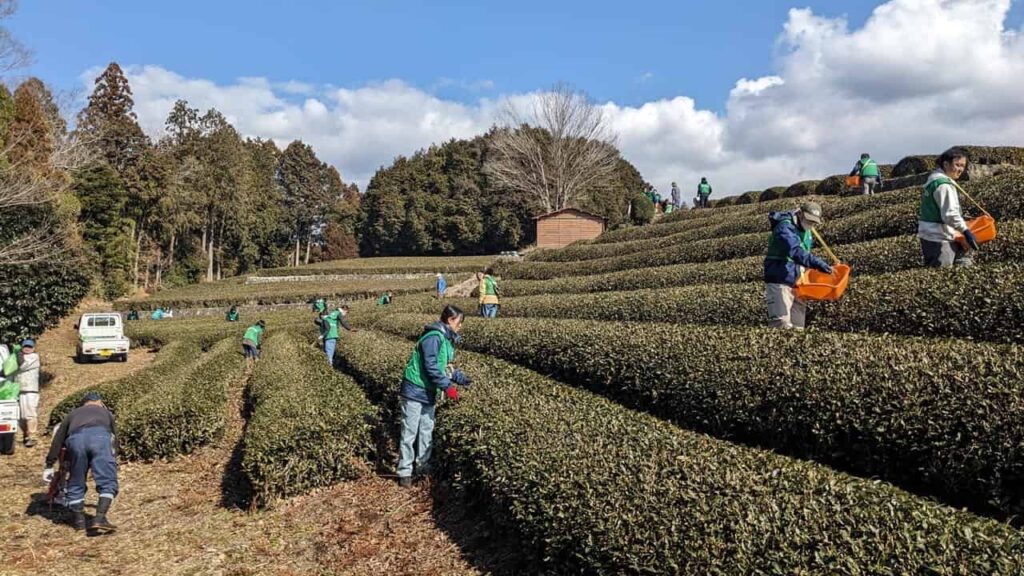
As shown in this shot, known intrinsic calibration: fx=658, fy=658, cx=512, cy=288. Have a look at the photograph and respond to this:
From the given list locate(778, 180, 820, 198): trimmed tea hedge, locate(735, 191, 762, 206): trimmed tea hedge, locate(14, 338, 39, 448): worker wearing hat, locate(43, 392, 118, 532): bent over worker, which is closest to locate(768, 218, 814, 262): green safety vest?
locate(43, 392, 118, 532): bent over worker

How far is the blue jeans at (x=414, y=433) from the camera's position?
25.4 feet

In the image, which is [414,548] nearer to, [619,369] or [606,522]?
[606,522]

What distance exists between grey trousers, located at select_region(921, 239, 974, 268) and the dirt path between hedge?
7.28 metres

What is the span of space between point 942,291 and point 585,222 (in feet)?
113

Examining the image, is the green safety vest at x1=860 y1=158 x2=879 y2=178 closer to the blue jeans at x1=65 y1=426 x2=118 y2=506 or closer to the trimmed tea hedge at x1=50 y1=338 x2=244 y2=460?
the trimmed tea hedge at x1=50 y1=338 x2=244 y2=460

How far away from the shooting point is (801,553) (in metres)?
3.52

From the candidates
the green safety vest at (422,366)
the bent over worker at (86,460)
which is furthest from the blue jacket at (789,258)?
the bent over worker at (86,460)

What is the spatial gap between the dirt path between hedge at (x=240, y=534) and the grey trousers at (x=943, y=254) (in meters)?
7.28

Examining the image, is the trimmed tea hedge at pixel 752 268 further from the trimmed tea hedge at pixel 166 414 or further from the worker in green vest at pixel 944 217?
the trimmed tea hedge at pixel 166 414

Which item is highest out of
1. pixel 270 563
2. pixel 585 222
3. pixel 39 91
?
pixel 39 91

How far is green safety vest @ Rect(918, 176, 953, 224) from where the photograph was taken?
8.37 m

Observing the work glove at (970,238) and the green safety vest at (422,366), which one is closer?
the green safety vest at (422,366)

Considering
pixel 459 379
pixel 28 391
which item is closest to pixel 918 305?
pixel 459 379

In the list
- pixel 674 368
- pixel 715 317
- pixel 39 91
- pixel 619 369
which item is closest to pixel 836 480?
pixel 674 368
